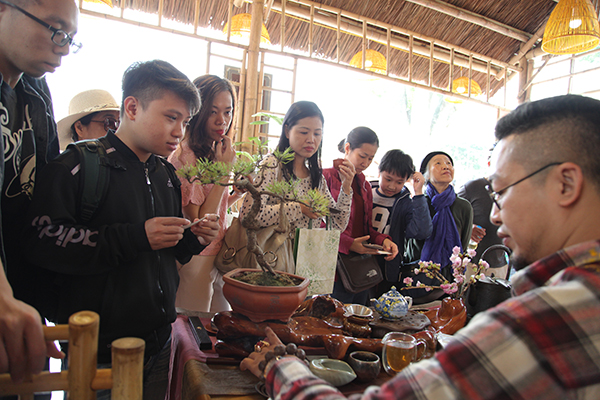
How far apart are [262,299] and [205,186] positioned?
0.80m

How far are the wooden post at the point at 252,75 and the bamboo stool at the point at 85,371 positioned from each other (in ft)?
11.4

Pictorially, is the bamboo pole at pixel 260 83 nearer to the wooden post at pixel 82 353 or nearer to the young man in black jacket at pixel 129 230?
the young man in black jacket at pixel 129 230

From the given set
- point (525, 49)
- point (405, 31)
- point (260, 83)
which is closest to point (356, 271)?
point (260, 83)

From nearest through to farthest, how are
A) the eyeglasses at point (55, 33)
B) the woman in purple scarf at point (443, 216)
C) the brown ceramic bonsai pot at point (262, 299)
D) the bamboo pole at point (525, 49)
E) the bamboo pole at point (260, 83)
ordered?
the eyeglasses at point (55, 33), the brown ceramic bonsai pot at point (262, 299), the woman in purple scarf at point (443, 216), the bamboo pole at point (260, 83), the bamboo pole at point (525, 49)

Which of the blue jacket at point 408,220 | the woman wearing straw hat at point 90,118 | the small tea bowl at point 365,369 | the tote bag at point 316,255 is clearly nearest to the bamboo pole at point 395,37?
the blue jacket at point 408,220

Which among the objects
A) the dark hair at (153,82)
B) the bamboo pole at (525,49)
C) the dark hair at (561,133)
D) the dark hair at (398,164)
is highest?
the bamboo pole at (525,49)

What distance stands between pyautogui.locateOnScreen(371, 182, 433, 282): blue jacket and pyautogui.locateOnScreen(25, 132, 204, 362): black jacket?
178cm

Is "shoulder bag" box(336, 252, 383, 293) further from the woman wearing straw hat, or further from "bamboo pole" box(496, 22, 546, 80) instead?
"bamboo pole" box(496, 22, 546, 80)

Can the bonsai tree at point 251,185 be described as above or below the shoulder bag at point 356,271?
above

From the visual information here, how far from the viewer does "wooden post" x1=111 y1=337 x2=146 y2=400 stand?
654mm

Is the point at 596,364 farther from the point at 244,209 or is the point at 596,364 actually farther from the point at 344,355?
the point at 244,209

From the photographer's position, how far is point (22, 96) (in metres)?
1.12

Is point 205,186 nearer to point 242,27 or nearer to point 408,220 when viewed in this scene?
point 408,220

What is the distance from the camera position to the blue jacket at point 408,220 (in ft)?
8.54
